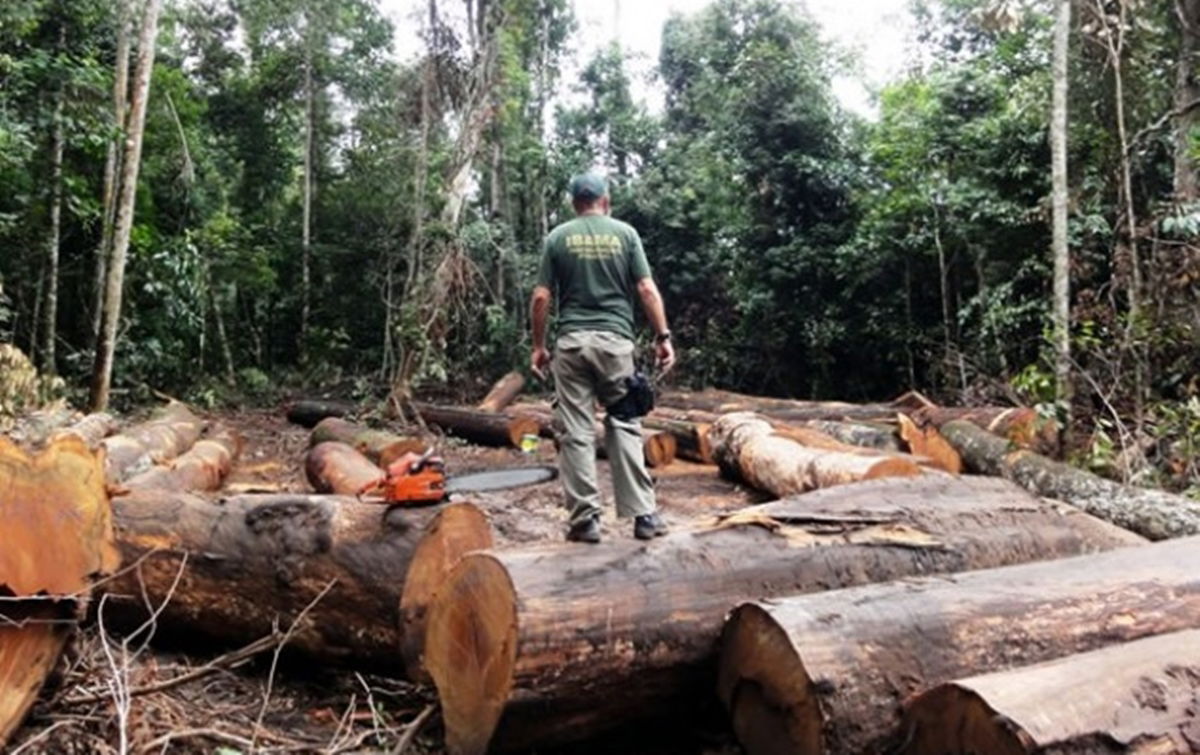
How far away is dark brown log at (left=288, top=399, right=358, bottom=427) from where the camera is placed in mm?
13484

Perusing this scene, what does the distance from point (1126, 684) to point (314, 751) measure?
253cm

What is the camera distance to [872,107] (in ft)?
65.6

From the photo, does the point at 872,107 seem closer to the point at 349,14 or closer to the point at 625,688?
the point at 349,14


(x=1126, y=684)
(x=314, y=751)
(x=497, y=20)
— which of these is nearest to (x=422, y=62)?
(x=497, y=20)

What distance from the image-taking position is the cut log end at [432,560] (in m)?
3.53

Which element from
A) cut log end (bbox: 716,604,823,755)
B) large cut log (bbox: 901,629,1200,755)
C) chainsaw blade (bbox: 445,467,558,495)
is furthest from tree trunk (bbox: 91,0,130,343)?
large cut log (bbox: 901,629,1200,755)

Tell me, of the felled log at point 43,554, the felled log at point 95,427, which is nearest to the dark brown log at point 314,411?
the felled log at point 95,427

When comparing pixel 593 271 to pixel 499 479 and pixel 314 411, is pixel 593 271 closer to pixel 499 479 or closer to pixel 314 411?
pixel 499 479

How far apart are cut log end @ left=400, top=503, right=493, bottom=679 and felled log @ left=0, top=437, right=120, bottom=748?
1.10 metres

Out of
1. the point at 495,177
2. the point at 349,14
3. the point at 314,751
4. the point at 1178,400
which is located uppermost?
the point at 349,14

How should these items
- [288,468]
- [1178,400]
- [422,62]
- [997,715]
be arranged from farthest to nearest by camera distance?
[422,62] → [288,468] → [1178,400] → [997,715]

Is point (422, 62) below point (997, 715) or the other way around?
the other way around

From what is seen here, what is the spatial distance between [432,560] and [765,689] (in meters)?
1.49

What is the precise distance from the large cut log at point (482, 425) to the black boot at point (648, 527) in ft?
25.2
